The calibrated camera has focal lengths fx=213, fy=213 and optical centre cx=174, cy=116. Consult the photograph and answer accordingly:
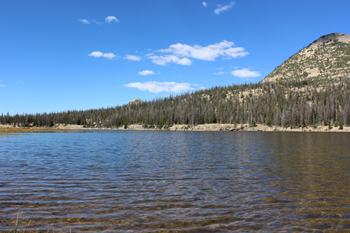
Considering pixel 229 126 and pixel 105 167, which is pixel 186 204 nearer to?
pixel 105 167

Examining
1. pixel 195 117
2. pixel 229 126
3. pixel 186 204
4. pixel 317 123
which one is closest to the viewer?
pixel 186 204

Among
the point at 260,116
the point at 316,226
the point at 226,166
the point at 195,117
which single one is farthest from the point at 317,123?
the point at 316,226

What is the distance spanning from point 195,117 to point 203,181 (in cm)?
17785

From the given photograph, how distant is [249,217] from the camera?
8.55 m

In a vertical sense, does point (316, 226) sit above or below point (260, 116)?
below

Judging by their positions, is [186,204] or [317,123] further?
[317,123]

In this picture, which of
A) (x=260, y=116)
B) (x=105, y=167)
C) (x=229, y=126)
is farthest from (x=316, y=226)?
(x=260, y=116)

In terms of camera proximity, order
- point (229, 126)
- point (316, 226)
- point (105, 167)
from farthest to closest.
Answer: point (229, 126) < point (105, 167) < point (316, 226)

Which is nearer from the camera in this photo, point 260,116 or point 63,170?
point 63,170

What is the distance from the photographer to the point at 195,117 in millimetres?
191375

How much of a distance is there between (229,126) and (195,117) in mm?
36778

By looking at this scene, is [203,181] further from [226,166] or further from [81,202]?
[81,202]

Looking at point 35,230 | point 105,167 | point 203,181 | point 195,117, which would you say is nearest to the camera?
point 35,230

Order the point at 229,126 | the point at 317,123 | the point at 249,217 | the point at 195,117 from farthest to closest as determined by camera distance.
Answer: the point at 195,117
the point at 229,126
the point at 317,123
the point at 249,217
